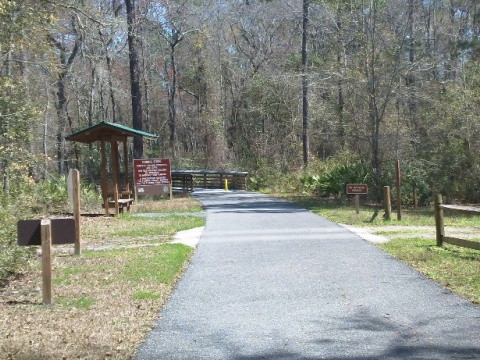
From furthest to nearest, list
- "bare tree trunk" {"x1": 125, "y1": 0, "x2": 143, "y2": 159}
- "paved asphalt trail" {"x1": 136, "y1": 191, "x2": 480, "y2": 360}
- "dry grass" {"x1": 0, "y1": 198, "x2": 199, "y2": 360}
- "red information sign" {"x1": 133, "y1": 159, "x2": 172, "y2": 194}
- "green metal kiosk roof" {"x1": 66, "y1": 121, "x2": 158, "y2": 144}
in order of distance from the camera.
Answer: "bare tree trunk" {"x1": 125, "y1": 0, "x2": 143, "y2": 159} → "red information sign" {"x1": 133, "y1": 159, "x2": 172, "y2": 194} → "green metal kiosk roof" {"x1": 66, "y1": 121, "x2": 158, "y2": 144} → "dry grass" {"x1": 0, "y1": 198, "x2": 199, "y2": 360} → "paved asphalt trail" {"x1": 136, "y1": 191, "x2": 480, "y2": 360}

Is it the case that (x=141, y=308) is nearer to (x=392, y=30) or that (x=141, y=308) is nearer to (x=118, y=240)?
(x=118, y=240)

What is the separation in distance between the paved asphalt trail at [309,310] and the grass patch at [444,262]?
11.4 inches

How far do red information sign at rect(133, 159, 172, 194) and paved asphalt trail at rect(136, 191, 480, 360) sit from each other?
529 inches

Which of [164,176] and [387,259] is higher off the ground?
[164,176]

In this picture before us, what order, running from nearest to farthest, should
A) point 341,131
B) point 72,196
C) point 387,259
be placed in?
point 387,259 → point 72,196 → point 341,131

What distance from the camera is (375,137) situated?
2800 centimetres

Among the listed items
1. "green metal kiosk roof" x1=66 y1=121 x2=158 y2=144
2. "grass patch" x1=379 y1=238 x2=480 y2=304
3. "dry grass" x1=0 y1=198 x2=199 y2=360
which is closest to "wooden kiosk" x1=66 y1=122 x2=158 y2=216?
"green metal kiosk roof" x1=66 y1=121 x2=158 y2=144

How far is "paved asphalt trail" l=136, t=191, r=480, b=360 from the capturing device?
639 cm

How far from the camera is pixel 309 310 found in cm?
810

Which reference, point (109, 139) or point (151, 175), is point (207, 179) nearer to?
Result: point (151, 175)

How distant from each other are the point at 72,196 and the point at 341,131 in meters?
21.6

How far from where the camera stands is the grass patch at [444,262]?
30.9 feet

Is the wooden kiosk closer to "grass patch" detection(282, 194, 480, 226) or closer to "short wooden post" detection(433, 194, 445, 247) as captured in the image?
"grass patch" detection(282, 194, 480, 226)

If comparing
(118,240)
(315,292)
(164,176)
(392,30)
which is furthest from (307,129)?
(315,292)
